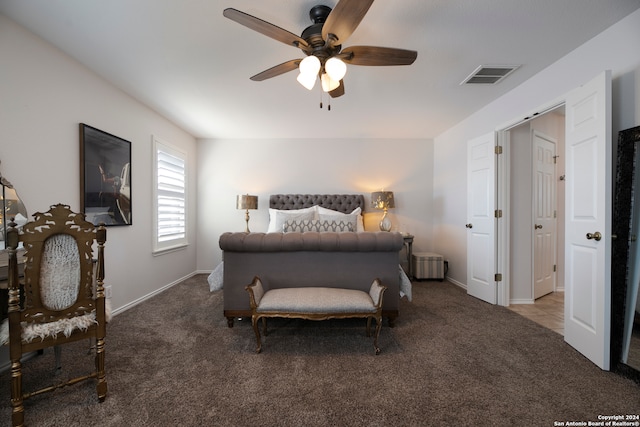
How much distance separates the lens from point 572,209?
217 cm

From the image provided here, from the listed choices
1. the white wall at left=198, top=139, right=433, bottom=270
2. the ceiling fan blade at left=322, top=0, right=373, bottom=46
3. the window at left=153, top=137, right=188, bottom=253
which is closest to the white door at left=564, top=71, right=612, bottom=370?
the ceiling fan blade at left=322, top=0, right=373, bottom=46

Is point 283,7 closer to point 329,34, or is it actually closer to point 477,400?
point 329,34

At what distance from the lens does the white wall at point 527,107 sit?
1906 mm

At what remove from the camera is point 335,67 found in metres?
1.75

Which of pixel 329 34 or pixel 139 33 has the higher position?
pixel 139 33

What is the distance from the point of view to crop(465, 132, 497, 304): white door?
3293 millimetres

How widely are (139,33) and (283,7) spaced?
4.01 ft

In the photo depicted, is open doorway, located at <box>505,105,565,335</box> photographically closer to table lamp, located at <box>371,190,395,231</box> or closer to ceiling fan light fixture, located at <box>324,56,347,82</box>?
table lamp, located at <box>371,190,395,231</box>

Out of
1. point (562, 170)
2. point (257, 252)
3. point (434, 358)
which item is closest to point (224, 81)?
point (257, 252)

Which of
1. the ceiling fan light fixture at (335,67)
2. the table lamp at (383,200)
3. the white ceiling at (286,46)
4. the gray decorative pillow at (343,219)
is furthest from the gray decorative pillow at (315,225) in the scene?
the ceiling fan light fixture at (335,67)

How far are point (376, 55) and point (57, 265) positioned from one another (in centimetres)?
240

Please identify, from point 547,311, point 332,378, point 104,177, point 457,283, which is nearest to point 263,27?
point 332,378

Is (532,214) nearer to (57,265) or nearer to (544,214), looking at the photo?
(544,214)

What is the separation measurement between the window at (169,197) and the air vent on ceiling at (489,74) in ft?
13.4
